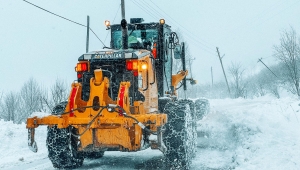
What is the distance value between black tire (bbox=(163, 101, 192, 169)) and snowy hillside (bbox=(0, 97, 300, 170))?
2.13ft

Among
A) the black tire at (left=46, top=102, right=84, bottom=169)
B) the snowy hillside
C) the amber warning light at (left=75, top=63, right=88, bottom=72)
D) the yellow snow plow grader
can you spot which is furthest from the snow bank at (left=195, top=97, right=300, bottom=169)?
the amber warning light at (left=75, top=63, right=88, bottom=72)

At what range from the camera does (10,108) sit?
1254 inches

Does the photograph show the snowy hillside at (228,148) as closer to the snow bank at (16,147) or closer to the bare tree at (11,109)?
the snow bank at (16,147)

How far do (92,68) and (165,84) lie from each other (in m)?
2.28

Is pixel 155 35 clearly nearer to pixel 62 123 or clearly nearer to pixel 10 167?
pixel 62 123

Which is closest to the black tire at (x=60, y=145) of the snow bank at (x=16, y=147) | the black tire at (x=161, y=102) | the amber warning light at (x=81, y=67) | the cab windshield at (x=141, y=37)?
the amber warning light at (x=81, y=67)

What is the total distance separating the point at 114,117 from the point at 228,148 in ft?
12.1

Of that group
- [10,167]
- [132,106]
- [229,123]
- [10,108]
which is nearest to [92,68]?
[132,106]

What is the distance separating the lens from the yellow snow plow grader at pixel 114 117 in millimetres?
5340

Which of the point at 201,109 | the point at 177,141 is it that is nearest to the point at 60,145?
the point at 177,141

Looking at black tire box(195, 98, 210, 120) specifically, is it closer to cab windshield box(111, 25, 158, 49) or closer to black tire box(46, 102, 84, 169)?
cab windshield box(111, 25, 158, 49)

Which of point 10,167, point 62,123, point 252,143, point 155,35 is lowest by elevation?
point 10,167

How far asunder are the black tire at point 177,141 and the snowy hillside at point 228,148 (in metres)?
0.65

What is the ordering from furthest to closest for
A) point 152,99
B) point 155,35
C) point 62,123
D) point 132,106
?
1. point 155,35
2. point 152,99
3. point 132,106
4. point 62,123
